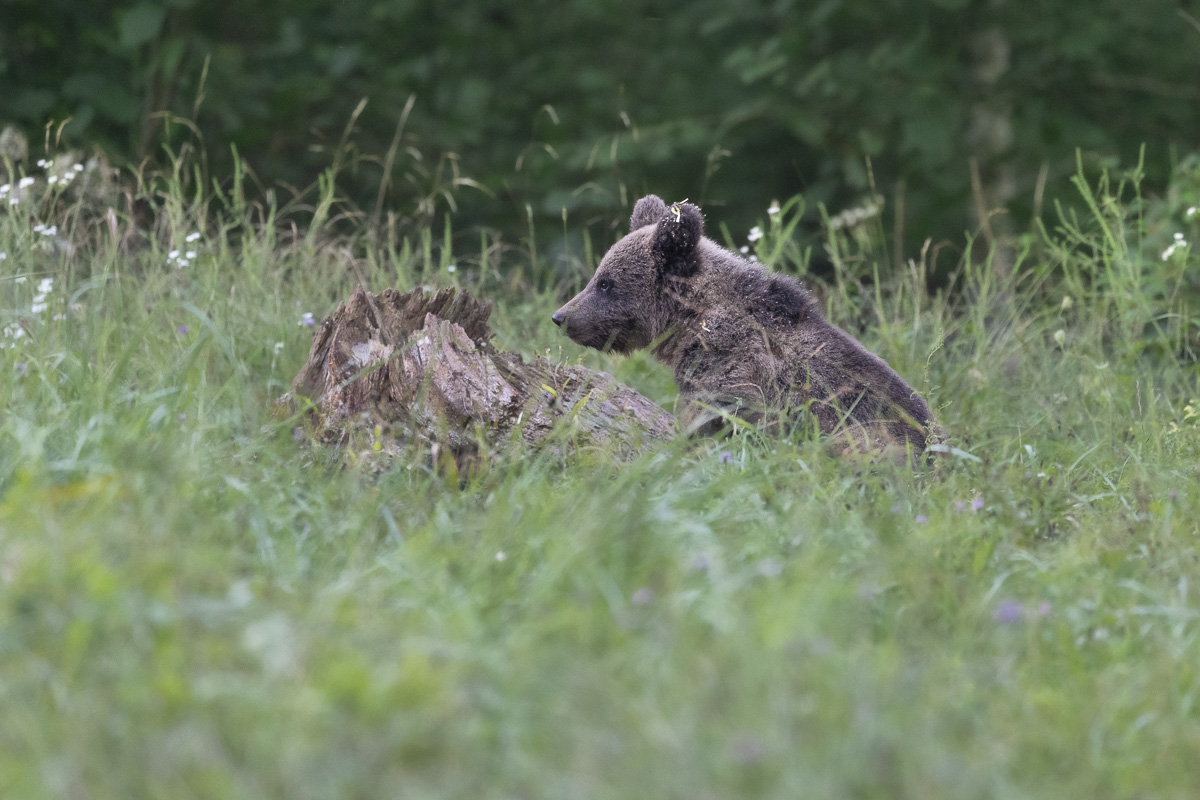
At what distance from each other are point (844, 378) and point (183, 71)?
6291 millimetres

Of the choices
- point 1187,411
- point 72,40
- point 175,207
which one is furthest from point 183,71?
point 1187,411

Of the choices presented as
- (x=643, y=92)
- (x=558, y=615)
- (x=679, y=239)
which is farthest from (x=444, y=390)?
Result: (x=643, y=92)

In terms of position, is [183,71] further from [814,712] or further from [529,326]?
[814,712]

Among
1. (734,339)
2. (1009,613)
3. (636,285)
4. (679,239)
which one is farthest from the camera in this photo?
(636,285)

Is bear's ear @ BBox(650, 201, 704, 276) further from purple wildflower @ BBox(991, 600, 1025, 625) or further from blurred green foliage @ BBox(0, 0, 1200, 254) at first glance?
blurred green foliage @ BBox(0, 0, 1200, 254)

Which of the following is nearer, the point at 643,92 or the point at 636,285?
the point at 636,285

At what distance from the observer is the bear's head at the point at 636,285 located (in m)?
5.05

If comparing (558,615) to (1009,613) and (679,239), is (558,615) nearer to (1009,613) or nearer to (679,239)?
(1009,613)

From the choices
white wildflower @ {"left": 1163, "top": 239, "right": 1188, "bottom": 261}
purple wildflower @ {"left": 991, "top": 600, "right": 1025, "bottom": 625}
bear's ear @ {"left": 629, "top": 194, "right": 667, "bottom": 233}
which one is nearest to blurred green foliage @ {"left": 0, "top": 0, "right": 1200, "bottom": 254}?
white wildflower @ {"left": 1163, "top": 239, "right": 1188, "bottom": 261}

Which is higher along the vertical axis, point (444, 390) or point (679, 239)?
point (679, 239)

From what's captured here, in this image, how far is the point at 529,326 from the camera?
652 centimetres

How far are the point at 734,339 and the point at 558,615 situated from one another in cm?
254

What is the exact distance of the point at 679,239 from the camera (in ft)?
16.5

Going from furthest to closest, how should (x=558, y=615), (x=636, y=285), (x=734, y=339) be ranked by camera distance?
(x=636, y=285), (x=734, y=339), (x=558, y=615)
